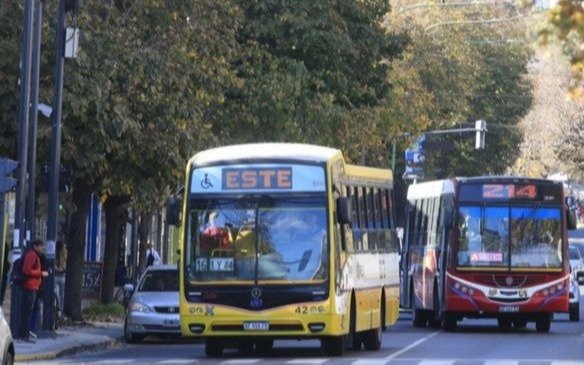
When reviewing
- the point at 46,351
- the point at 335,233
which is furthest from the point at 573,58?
the point at 46,351

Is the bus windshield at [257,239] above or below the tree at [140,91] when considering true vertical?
below

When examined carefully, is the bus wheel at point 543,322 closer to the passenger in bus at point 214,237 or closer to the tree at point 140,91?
the tree at point 140,91

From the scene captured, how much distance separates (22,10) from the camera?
1251 inches

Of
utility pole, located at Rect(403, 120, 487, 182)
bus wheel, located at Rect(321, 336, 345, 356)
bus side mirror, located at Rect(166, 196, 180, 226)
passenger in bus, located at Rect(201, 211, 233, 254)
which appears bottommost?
bus wheel, located at Rect(321, 336, 345, 356)

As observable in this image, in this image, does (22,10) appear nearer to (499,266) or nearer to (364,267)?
(364,267)

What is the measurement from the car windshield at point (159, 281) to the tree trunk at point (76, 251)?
7.33 ft

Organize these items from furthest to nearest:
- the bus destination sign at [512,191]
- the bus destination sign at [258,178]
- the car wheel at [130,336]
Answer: the bus destination sign at [512,191] < the car wheel at [130,336] < the bus destination sign at [258,178]

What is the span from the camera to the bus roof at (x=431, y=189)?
37881mm

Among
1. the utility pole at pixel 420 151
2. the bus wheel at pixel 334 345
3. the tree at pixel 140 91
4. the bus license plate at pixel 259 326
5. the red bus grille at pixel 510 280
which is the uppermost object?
the utility pole at pixel 420 151

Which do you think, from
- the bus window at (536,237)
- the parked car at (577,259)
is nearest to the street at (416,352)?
the bus window at (536,237)

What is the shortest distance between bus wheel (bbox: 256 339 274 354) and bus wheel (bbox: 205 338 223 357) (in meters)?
1.33

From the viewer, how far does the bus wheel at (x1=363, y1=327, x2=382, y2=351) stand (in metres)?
29.8

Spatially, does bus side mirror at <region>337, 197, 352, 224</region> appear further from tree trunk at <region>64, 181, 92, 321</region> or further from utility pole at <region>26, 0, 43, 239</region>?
tree trunk at <region>64, 181, 92, 321</region>

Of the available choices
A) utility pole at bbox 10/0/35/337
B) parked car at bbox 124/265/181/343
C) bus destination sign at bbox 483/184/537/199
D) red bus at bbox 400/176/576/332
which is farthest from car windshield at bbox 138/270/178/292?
bus destination sign at bbox 483/184/537/199
